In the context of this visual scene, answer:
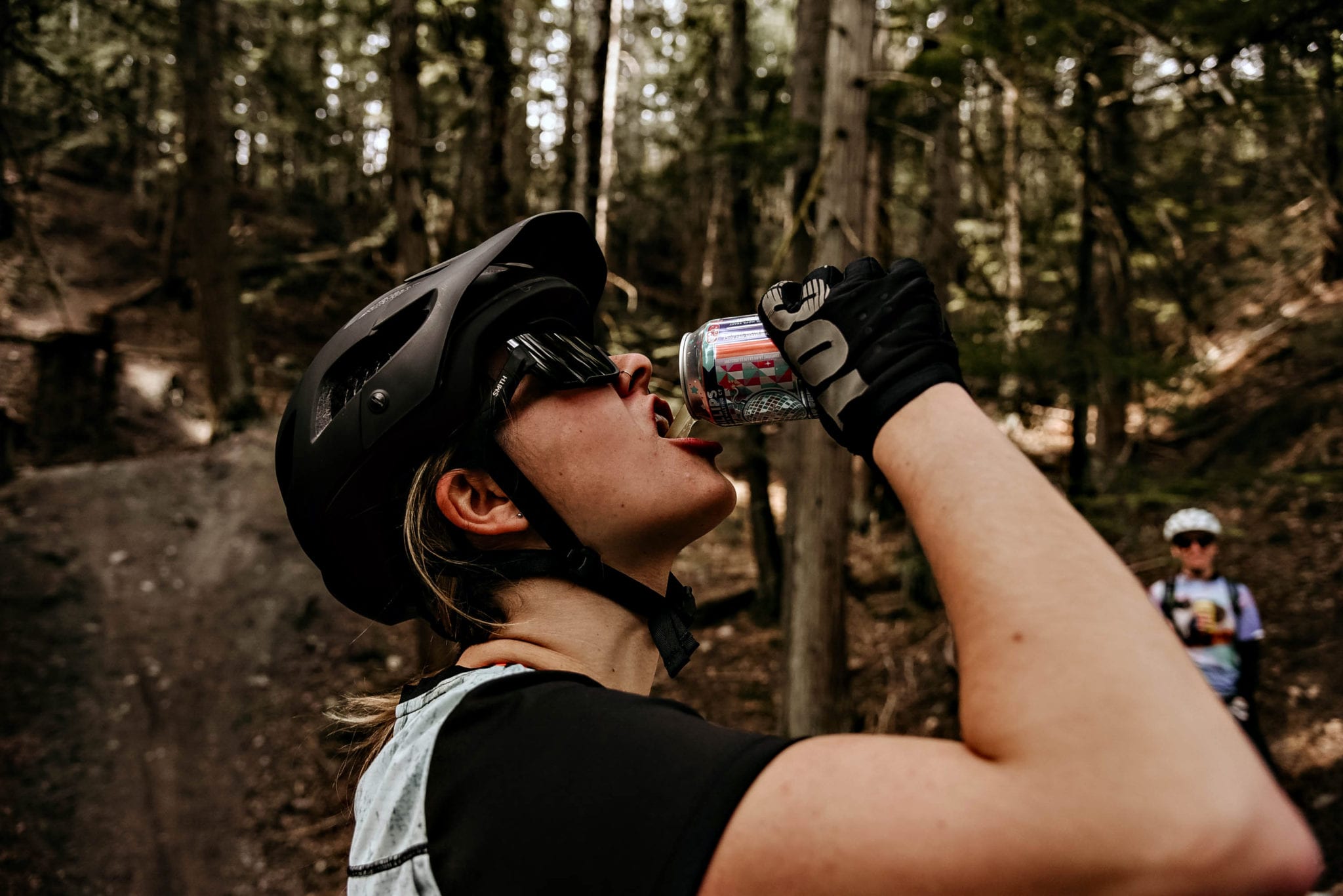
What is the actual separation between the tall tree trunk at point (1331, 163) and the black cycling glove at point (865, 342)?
6.06m

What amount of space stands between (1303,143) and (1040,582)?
1145 centimetres

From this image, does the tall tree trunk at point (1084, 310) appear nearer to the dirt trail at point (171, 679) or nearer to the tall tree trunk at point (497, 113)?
the dirt trail at point (171, 679)

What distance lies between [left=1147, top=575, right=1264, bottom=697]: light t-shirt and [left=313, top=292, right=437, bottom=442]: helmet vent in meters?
5.95

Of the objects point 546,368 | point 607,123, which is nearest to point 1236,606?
point 546,368

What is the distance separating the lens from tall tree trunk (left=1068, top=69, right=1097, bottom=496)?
25.8ft

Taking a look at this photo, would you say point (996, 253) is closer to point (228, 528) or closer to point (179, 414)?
point (228, 528)

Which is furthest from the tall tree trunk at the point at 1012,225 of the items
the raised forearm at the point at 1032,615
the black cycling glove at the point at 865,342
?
the raised forearm at the point at 1032,615

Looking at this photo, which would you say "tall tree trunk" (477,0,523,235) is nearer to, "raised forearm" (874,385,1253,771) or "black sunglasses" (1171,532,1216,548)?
"black sunglasses" (1171,532,1216,548)

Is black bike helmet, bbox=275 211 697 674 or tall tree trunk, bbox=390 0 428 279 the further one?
tall tree trunk, bbox=390 0 428 279

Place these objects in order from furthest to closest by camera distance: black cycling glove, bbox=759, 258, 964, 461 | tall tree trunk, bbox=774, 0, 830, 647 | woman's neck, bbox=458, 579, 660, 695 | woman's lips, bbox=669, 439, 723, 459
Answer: tall tree trunk, bbox=774, 0, 830, 647
woman's lips, bbox=669, 439, 723, 459
woman's neck, bbox=458, 579, 660, 695
black cycling glove, bbox=759, 258, 964, 461

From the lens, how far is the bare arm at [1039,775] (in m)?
0.96

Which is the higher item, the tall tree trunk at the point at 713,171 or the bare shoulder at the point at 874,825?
the tall tree trunk at the point at 713,171

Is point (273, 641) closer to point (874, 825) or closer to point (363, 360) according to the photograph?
point (363, 360)

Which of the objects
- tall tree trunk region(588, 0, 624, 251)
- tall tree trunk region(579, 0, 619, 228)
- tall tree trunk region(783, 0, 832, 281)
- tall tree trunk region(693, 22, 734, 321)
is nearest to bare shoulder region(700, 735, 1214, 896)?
tall tree trunk region(783, 0, 832, 281)
